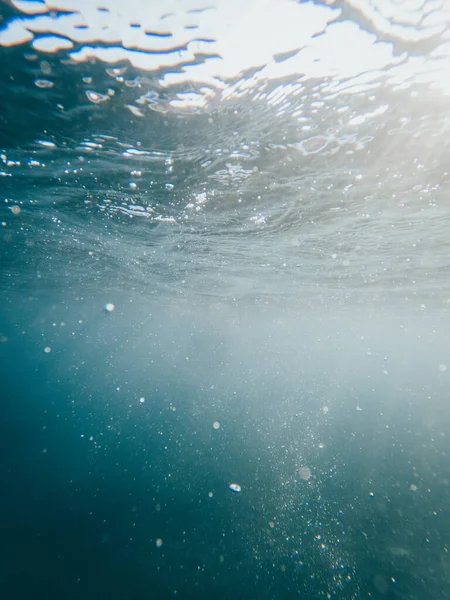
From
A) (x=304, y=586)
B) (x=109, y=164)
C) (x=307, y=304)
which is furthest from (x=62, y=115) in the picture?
(x=307, y=304)

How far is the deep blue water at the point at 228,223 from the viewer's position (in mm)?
5414

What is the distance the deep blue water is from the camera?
17.8ft

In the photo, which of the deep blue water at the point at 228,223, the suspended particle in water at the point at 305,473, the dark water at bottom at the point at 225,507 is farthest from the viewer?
the suspended particle in water at the point at 305,473

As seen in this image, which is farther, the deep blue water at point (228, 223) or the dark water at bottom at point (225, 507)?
the dark water at bottom at point (225, 507)

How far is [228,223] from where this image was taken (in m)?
13.9

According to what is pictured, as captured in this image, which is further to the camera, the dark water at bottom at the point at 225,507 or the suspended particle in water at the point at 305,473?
the suspended particle in water at the point at 305,473

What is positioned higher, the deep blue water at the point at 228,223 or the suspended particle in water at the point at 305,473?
the deep blue water at the point at 228,223

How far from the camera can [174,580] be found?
8.11m

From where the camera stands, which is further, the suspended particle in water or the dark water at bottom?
the suspended particle in water

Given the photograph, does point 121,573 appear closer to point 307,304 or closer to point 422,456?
point 422,456

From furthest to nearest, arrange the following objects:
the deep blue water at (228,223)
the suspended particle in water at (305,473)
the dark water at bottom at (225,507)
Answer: the suspended particle in water at (305,473)
the dark water at bottom at (225,507)
the deep blue water at (228,223)

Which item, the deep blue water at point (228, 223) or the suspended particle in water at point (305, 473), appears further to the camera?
the suspended particle in water at point (305, 473)

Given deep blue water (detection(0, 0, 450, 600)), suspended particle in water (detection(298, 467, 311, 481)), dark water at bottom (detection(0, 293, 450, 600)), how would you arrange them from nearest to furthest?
deep blue water (detection(0, 0, 450, 600)), dark water at bottom (detection(0, 293, 450, 600)), suspended particle in water (detection(298, 467, 311, 481))

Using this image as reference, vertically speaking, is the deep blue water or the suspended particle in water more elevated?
the deep blue water
